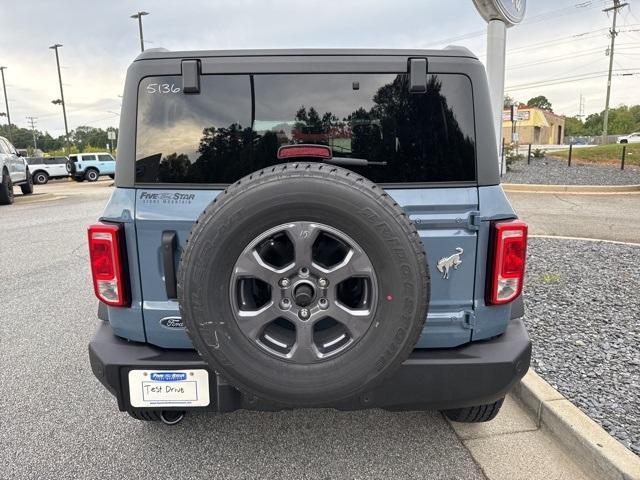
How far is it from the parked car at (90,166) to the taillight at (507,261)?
1179 inches

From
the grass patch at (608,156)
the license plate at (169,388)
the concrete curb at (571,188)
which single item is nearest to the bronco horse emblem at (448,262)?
the license plate at (169,388)

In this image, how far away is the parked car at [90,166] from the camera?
2900cm

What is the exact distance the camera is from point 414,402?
85.2 inches

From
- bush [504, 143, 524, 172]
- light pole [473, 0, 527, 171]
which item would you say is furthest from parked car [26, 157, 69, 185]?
light pole [473, 0, 527, 171]

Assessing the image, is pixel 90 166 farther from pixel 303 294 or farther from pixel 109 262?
pixel 303 294

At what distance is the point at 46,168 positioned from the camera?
2969 centimetres

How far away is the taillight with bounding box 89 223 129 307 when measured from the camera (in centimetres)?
214

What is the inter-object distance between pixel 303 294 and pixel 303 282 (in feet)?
0.15

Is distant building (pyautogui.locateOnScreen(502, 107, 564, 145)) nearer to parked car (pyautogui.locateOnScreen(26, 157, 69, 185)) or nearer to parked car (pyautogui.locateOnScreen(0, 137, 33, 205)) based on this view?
parked car (pyautogui.locateOnScreen(26, 157, 69, 185))

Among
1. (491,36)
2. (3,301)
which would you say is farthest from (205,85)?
(491,36)

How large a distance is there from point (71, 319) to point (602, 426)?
4487mm

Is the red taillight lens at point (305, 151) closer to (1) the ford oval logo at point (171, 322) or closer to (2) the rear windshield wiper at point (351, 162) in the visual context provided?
(2) the rear windshield wiper at point (351, 162)

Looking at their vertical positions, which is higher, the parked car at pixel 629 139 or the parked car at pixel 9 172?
the parked car at pixel 629 139

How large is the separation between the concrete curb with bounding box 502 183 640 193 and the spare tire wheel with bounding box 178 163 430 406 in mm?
12884
